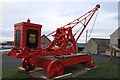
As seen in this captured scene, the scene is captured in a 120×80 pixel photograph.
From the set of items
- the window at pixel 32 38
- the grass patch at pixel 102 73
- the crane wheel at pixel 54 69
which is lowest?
the grass patch at pixel 102 73

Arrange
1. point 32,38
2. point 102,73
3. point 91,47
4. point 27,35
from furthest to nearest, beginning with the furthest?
point 91,47 → point 102,73 → point 32,38 → point 27,35

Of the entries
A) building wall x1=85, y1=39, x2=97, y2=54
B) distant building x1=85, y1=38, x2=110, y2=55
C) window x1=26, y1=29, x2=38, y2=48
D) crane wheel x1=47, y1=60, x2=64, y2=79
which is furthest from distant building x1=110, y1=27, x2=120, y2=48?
window x1=26, y1=29, x2=38, y2=48

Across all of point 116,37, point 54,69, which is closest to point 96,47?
point 116,37

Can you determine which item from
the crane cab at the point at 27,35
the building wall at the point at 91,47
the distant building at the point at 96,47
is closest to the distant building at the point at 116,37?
the distant building at the point at 96,47

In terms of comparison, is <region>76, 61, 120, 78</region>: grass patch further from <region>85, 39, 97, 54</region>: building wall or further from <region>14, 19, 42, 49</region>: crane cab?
<region>85, 39, 97, 54</region>: building wall

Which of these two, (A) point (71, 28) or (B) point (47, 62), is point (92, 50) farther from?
(B) point (47, 62)

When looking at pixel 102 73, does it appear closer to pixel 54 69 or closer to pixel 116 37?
pixel 54 69

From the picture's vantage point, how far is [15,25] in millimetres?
5789

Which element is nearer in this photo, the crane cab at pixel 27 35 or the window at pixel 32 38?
the crane cab at pixel 27 35

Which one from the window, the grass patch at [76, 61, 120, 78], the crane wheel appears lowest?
the grass patch at [76, 61, 120, 78]

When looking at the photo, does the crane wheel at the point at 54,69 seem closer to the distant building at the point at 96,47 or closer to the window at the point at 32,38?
the window at the point at 32,38

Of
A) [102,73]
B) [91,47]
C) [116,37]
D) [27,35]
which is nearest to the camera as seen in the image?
[27,35]

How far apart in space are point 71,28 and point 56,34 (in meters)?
1.22

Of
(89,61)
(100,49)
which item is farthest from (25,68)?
(100,49)
